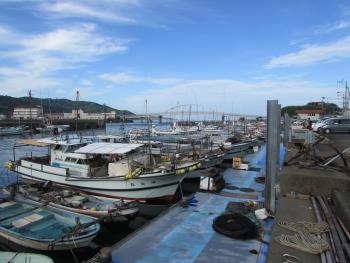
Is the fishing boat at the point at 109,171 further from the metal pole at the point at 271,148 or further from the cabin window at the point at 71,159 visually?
the metal pole at the point at 271,148

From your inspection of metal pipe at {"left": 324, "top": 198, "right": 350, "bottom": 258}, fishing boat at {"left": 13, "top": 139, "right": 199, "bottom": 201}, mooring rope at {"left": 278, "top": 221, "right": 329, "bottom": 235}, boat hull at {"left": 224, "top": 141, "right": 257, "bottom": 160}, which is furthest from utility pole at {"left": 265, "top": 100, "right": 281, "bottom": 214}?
boat hull at {"left": 224, "top": 141, "right": 257, "bottom": 160}

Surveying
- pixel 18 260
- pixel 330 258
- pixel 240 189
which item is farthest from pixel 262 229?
pixel 18 260

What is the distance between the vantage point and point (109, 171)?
620 inches

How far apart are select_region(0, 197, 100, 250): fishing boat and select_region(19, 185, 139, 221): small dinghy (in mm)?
638

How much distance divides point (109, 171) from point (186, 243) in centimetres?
935

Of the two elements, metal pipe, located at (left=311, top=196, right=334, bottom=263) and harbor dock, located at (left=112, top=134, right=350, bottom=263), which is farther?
harbor dock, located at (left=112, top=134, right=350, bottom=263)

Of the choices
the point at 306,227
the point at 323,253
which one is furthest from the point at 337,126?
the point at 323,253

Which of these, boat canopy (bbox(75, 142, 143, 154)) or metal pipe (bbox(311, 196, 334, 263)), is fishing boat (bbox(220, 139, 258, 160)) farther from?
metal pipe (bbox(311, 196, 334, 263))

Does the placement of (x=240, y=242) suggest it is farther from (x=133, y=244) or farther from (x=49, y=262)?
(x=49, y=262)

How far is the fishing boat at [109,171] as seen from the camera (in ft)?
48.7

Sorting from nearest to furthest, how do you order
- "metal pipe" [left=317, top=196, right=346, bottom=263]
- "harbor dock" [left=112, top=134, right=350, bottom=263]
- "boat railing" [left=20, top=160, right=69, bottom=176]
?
1. "metal pipe" [left=317, top=196, right=346, bottom=263]
2. "harbor dock" [left=112, top=134, right=350, bottom=263]
3. "boat railing" [left=20, top=160, right=69, bottom=176]

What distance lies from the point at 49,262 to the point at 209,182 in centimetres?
656

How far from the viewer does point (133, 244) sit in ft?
24.0

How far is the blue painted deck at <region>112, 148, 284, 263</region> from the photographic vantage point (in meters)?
6.50
